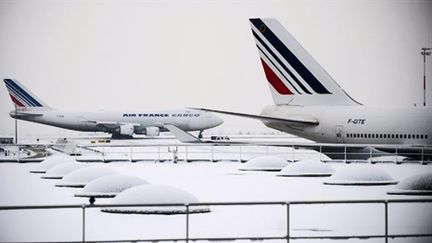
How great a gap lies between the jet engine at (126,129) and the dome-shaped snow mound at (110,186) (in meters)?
76.4

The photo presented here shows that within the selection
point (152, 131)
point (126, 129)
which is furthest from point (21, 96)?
point (152, 131)

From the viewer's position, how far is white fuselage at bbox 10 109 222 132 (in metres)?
102

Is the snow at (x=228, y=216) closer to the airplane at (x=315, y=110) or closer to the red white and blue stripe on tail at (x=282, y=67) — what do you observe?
the airplane at (x=315, y=110)

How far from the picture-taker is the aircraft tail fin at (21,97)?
4370 inches

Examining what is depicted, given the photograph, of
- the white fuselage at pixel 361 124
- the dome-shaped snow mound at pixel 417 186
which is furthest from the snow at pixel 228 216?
the white fuselage at pixel 361 124

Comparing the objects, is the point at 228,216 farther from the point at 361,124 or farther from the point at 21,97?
the point at 21,97

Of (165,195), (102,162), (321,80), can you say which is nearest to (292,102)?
(321,80)

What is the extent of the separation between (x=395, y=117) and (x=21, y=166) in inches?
837

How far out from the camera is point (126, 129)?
101m

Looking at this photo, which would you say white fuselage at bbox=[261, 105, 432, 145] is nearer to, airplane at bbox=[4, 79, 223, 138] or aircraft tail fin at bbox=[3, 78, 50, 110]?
airplane at bbox=[4, 79, 223, 138]

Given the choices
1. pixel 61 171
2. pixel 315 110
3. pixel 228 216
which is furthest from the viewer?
pixel 315 110

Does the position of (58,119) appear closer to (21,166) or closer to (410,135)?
(21,166)

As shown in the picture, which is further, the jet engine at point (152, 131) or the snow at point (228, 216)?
the jet engine at point (152, 131)

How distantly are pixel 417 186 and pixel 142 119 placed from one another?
8013cm
